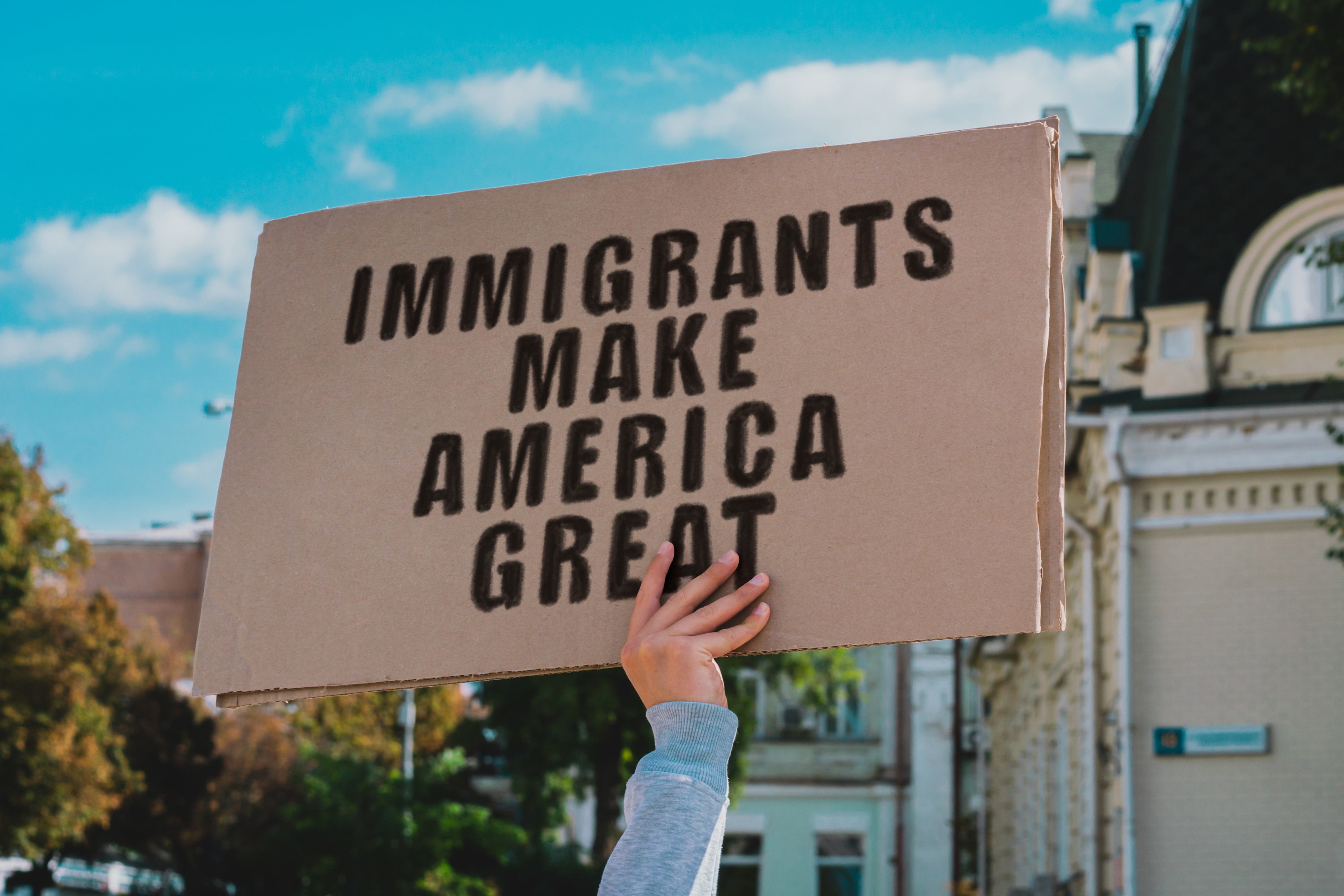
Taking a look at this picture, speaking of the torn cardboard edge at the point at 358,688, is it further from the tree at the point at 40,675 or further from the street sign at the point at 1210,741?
the tree at the point at 40,675

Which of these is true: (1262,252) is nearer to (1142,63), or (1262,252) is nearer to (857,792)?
(1142,63)

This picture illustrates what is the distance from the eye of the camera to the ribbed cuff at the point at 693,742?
207 cm

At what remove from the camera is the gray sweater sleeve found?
6.44 feet

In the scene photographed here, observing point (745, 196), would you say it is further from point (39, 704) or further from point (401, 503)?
point (39, 704)

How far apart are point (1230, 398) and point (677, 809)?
17.9 meters

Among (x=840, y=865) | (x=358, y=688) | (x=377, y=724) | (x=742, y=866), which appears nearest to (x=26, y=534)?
(x=377, y=724)

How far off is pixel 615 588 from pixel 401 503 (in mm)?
472

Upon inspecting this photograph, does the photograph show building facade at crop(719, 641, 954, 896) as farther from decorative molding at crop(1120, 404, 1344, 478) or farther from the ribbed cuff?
the ribbed cuff

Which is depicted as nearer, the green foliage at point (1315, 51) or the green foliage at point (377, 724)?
the green foliage at point (1315, 51)

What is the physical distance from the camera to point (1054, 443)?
246 cm

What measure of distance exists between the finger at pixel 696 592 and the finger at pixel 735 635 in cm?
6

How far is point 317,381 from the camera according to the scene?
2.94 meters

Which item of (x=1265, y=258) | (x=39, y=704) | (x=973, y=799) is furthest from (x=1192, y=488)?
(x=973, y=799)

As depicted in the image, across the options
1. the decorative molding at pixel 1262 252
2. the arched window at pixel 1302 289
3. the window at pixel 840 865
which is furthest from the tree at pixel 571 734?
the window at pixel 840 865
